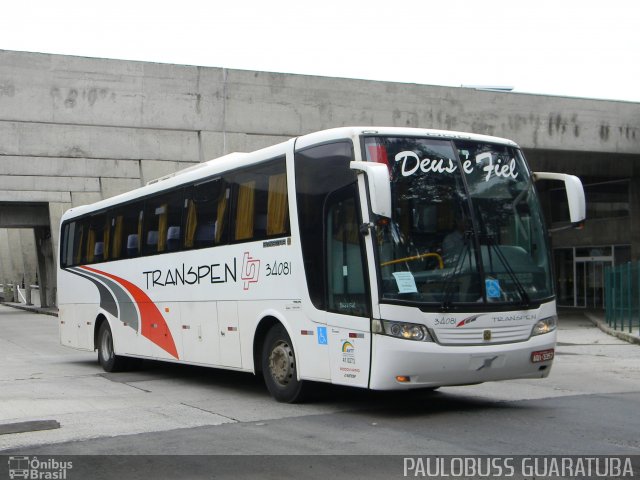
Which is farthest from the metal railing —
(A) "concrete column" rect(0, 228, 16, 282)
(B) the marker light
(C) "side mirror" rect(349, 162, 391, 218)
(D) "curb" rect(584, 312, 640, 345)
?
(A) "concrete column" rect(0, 228, 16, 282)

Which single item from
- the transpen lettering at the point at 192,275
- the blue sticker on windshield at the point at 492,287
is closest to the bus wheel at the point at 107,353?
the transpen lettering at the point at 192,275

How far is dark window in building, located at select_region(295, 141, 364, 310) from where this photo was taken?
10.0m

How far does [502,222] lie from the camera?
9914mm

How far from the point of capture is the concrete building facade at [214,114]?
2144 centimetres

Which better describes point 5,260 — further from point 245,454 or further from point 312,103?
point 245,454

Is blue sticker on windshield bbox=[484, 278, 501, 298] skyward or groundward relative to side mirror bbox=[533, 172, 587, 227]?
groundward

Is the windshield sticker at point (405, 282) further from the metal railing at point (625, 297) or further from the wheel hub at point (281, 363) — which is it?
the metal railing at point (625, 297)

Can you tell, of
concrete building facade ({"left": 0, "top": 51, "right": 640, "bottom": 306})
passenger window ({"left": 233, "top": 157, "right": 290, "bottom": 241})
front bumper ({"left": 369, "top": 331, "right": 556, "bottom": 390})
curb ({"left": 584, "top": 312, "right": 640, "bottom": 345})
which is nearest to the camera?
front bumper ({"left": 369, "top": 331, "right": 556, "bottom": 390})

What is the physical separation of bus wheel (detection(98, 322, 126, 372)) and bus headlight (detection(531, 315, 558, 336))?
28.7ft

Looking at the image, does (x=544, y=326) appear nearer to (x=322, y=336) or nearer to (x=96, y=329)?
(x=322, y=336)

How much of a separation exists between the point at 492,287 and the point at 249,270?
3.44 m

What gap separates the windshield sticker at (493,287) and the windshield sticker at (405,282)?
0.84 m

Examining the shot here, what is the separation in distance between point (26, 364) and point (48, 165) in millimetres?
13438

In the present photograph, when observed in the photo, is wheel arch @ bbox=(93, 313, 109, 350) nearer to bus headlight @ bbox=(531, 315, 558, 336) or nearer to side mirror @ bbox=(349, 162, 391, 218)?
side mirror @ bbox=(349, 162, 391, 218)
